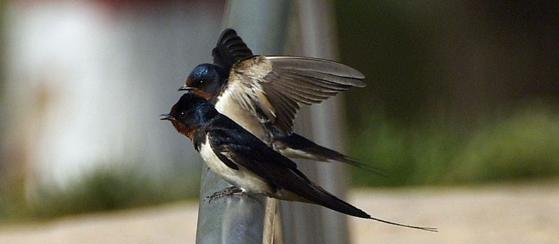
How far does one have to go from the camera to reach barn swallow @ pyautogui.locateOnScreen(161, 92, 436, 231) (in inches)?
94.0

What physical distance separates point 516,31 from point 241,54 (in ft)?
31.3

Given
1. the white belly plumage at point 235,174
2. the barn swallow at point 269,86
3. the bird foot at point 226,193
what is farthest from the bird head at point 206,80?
the bird foot at point 226,193

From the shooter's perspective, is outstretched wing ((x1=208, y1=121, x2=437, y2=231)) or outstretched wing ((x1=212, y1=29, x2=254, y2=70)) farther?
outstretched wing ((x1=212, y1=29, x2=254, y2=70))

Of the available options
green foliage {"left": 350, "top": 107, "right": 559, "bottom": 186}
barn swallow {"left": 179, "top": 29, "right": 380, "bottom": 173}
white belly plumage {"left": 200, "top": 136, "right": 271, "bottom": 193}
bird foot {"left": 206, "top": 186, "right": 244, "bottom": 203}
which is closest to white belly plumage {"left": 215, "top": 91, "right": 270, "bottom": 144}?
barn swallow {"left": 179, "top": 29, "right": 380, "bottom": 173}

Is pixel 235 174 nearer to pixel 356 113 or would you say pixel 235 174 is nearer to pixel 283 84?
pixel 283 84

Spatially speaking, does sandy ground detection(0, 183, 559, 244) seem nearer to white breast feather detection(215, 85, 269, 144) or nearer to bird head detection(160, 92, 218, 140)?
white breast feather detection(215, 85, 269, 144)

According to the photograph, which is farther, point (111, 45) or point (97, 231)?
point (111, 45)

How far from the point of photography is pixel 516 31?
1198cm

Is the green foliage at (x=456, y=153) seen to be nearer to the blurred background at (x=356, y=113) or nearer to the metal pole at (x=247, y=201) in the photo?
the blurred background at (x=356, y=113)

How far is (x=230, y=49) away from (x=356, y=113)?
7234mm

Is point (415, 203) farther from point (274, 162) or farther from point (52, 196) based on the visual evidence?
point (274, 162)

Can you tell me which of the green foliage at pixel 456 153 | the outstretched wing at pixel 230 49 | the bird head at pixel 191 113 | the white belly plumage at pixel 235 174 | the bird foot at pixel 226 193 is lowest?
the green foliage at pixel 456 153

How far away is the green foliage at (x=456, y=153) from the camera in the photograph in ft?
25.5

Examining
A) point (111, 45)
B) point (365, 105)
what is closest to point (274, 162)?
point (111, 45)
